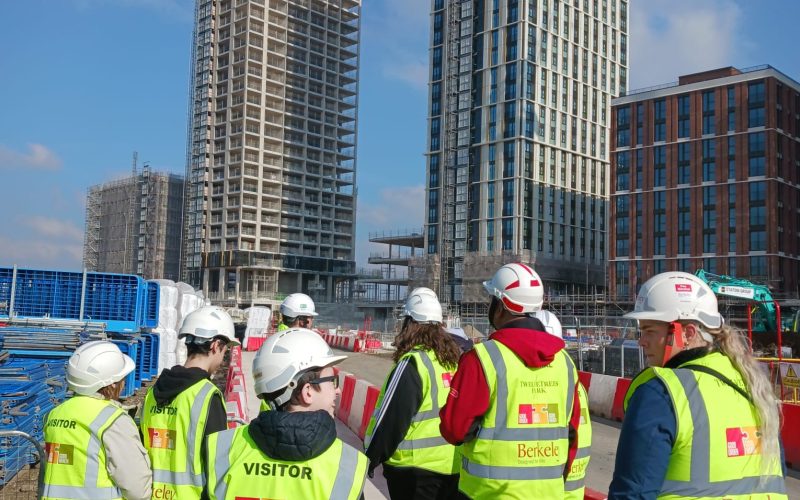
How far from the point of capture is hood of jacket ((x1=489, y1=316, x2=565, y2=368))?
3.65m

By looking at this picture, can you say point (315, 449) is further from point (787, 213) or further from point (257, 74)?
A: point (257, 74)

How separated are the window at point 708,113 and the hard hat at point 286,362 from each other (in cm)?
7448

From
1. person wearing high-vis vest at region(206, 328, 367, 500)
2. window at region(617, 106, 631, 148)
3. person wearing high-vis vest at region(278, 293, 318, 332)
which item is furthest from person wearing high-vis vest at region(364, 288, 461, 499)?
window at region(617, 106, 631, 148)

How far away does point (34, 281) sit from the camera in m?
14.4

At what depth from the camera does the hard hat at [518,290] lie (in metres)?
3.89

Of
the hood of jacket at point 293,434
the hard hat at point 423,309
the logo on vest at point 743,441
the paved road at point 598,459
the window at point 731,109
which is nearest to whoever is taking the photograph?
the hood of jacket at point 293,434

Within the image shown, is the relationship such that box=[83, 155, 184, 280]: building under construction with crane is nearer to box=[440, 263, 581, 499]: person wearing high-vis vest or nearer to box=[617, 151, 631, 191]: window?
box=[617, 151, 631, 191]: window

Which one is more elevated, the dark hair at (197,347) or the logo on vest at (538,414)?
the dark hair at (197,347)

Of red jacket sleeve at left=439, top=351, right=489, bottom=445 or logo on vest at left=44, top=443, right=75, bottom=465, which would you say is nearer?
red jacket sleeve at left=439, top=351, right=489, bottom=445

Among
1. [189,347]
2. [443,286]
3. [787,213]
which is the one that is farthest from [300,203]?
[189,347]

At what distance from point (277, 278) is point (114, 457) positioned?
95.4 metres

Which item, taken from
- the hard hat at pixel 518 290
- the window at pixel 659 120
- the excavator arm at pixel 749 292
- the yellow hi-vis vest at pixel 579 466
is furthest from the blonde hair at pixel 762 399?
the window at pixel 659 120

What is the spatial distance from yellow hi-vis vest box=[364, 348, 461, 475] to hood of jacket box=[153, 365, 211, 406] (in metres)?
1.02

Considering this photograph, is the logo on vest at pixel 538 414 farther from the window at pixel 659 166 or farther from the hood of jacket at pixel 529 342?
the window at pixel 659 166
